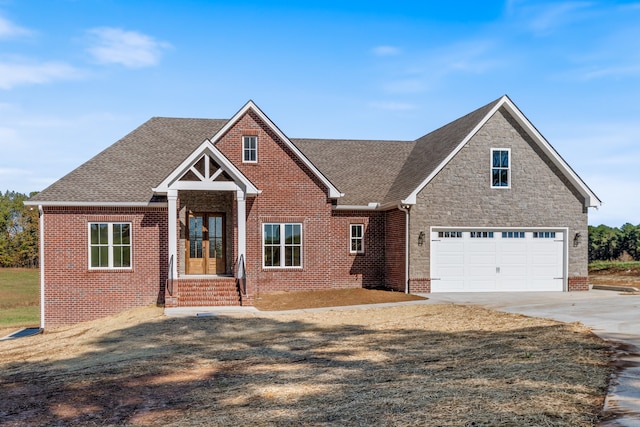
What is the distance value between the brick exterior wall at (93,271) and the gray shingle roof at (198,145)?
650mm

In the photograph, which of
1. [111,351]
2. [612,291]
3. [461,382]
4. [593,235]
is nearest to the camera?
[461,382]

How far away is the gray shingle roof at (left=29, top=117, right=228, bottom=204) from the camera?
21.9m

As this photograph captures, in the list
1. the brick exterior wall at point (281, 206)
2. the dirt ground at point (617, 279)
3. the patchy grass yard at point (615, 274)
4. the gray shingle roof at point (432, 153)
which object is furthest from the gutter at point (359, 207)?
the patchy grass yard at point (615, 274)

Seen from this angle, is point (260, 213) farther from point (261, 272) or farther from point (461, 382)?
point (461, 382)

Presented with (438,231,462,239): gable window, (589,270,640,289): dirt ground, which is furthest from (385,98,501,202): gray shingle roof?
(589,270,640,289): dirt ground

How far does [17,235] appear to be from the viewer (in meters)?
67.2

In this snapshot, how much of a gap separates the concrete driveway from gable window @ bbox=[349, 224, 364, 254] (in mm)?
3749

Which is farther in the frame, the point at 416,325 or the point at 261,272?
the point at 261,272

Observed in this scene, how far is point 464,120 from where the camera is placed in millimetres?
26000

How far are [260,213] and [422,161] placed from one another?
7.42 m

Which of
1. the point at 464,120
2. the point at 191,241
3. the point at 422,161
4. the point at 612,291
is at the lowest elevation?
the point at 612,291

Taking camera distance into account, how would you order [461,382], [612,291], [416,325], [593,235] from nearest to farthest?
[461,382] < [416,325] < [612,291] < [593,235]

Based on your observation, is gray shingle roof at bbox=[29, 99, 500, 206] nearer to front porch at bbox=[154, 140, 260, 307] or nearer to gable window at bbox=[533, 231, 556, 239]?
front porch at bbox=[154, 140, 260, 307]

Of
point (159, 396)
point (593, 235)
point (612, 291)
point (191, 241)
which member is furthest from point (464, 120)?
point (593, 235)
